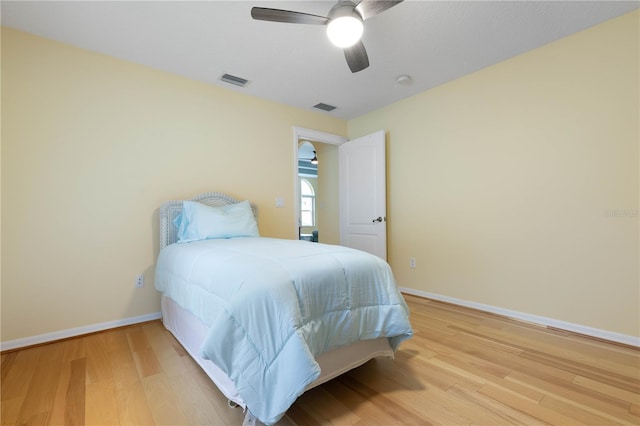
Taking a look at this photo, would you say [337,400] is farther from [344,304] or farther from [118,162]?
[118,162]

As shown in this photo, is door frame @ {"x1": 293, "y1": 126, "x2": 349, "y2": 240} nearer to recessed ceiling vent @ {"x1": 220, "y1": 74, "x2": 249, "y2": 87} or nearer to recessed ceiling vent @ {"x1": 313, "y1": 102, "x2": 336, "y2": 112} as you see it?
recessed ceiling vent @ {"x1": 313, "y1": 102, "x2": 336, "y2": 112}

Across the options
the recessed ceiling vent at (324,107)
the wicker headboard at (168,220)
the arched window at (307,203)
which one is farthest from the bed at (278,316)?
the arched window at (307,203)

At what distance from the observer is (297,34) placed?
7.48 feet

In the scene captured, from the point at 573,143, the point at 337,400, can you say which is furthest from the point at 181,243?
the point at 573,143

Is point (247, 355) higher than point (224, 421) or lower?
higher

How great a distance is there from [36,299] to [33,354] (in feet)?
1.35

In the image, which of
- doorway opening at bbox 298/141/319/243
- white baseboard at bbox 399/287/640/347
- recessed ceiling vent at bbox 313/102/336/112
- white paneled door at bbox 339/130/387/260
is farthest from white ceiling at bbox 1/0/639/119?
doorway opening at bbox 298/141/319/243

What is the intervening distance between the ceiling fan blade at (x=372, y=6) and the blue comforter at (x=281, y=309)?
1.45 meters

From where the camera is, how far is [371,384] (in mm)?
1621

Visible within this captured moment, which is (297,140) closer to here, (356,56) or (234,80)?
(234,80)

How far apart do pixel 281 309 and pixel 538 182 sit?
253 cm

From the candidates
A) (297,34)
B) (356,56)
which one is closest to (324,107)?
(297,34)

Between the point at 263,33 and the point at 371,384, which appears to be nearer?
the point at 371,384

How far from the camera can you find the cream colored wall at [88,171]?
7.14ft
